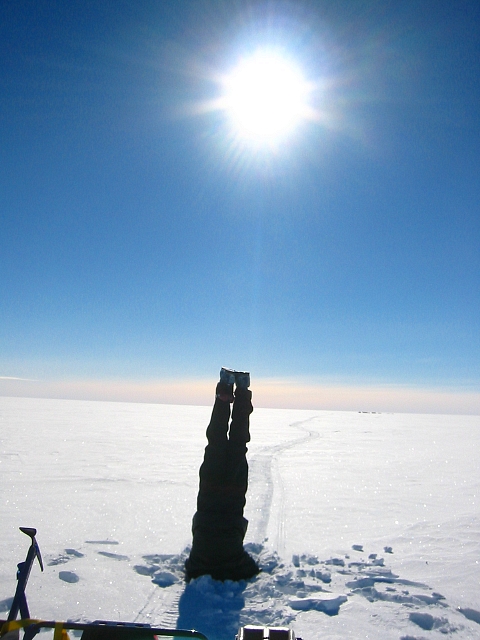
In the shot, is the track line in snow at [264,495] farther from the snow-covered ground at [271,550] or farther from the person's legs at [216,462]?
the person's legs at [216,462]

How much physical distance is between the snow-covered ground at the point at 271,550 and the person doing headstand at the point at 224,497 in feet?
0.78

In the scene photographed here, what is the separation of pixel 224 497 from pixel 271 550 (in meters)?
1.73

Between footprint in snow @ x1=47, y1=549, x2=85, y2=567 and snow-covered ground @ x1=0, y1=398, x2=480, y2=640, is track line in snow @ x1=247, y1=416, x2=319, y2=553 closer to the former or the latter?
snow-covered ground @ x1=0, y1=398, x2=480, y2=640

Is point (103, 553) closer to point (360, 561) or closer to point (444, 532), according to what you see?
point (360, 561)

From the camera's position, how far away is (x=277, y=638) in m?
2.46

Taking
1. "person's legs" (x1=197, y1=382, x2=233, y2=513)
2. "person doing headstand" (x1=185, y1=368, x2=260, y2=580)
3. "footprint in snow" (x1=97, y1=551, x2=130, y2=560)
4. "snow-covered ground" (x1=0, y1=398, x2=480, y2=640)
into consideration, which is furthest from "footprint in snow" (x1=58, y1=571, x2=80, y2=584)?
"person's legs" (x1=197, y1=382, x2=233, y2=513)

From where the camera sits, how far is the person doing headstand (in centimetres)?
528

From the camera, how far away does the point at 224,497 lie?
18.1 ft

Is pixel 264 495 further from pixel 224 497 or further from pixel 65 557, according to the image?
pixel 65 557

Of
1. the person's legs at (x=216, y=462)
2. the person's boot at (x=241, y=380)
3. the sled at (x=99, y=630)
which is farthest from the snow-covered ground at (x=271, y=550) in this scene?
the person's boot at (x=241, y=380)

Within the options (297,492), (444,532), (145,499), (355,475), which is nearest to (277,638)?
(444,532)

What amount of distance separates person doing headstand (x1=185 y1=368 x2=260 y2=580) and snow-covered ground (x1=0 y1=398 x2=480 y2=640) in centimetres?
24

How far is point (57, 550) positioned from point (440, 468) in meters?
14.2

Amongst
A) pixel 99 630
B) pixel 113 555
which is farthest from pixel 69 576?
pixel 99 630
